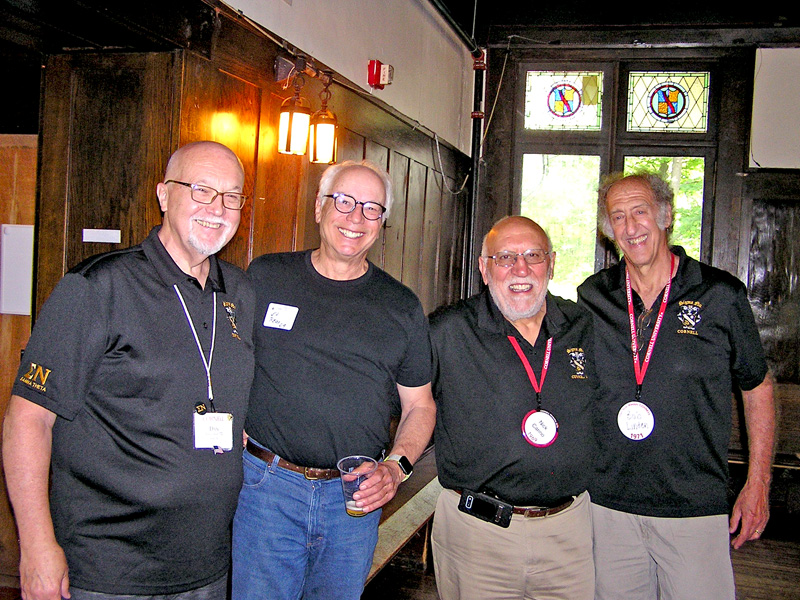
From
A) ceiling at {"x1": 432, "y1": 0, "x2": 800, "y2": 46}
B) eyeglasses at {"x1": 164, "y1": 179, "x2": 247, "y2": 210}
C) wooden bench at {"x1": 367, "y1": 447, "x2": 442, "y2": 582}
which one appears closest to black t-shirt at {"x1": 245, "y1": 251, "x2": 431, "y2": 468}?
eyeglasses at {"x1": 164, "y1": 179, "x2": 247, "y2": 210}

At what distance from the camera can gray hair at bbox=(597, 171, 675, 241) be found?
8.60 feet

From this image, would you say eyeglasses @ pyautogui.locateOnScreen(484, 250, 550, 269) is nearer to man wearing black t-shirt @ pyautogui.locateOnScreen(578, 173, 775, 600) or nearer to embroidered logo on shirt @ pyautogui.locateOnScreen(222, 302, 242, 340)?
man wearing black t-shirt @ pyautogui.locateOnScreen(578, 173, 775, 600)

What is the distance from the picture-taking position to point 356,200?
7.32ft

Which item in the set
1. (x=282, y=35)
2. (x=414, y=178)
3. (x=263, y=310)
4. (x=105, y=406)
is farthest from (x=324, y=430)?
(x=414, y=178)

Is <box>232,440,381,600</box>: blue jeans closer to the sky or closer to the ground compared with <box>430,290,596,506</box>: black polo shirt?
closer to the ground

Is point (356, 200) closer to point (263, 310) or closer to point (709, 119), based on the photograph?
point (263, 310)

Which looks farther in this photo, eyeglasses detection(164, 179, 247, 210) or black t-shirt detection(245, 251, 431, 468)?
black t-shirt detection(245, 251, 431, 468)

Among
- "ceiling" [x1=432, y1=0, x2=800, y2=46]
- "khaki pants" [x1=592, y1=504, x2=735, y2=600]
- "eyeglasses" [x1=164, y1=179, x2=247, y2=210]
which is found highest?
"ceiling" [x1=432, y1=0, x2=800, y2=46]

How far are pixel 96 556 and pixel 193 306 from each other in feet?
2.17

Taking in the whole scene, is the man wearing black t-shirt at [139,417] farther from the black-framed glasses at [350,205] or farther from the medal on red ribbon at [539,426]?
the medal on red ribbon at [539,426]

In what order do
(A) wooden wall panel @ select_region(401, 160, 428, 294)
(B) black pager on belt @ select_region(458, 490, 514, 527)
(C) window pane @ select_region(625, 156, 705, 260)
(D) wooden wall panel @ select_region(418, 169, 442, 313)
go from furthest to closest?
1. (C) window pane @ select_region(625, 156, 705, 260)
2. (D) wooden wall panel @ select_region(418, 169, 442, 313)
3. (A) wooden wall panel @ select_region(401, 160, 428, 294)
4. (B) black pager on belt @ select_region(458, 490, 514, 527)

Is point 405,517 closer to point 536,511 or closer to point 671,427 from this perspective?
point 536,511

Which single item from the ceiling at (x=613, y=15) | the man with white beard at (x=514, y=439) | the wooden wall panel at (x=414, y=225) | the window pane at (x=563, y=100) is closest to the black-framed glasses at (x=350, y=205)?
the man with white beard at (x=514, y=439)

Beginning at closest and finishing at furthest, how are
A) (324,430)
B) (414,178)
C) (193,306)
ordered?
(193,306) < (324,430) < (414,178)
